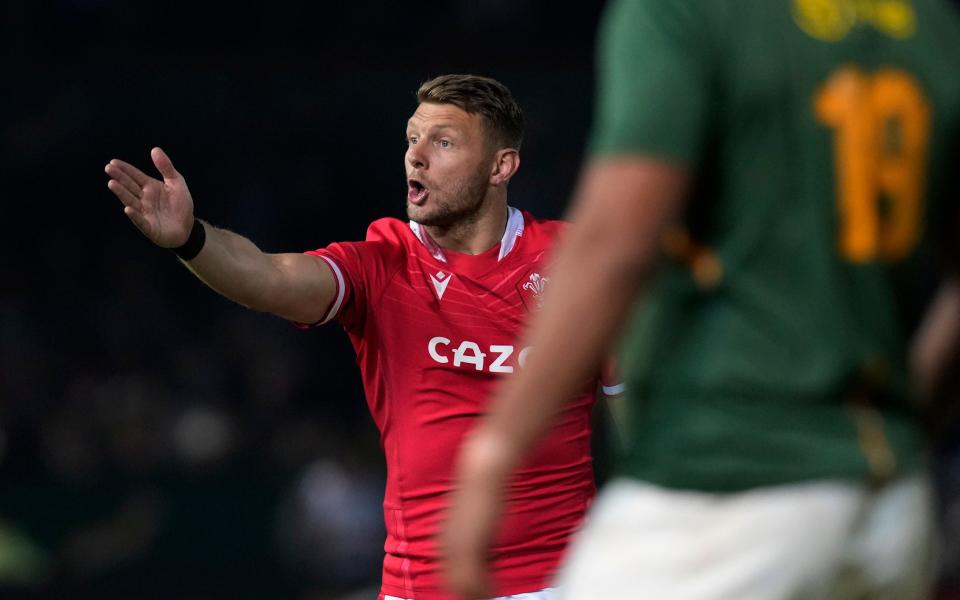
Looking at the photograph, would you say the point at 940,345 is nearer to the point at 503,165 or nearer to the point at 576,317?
the point at 576,317

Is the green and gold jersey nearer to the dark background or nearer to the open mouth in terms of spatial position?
the open mouth

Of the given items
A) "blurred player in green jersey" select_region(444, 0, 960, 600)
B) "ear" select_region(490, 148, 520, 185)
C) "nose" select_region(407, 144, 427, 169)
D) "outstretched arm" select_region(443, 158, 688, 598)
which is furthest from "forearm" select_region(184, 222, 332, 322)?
"outstretched arm" select_region(443, 158, 688, 598)

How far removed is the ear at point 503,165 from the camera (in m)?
5.29

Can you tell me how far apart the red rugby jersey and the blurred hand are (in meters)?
0.49

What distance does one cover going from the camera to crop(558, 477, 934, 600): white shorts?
209 centimetres

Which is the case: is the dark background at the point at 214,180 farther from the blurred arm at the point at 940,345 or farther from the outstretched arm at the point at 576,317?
the outstretched arm at the point at 576,317

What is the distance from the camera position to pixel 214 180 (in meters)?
14.2

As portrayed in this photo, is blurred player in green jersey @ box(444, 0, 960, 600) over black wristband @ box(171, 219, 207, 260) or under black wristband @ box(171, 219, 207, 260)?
under

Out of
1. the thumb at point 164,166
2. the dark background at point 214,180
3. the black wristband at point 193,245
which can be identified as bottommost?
the black wristband at point 193,245

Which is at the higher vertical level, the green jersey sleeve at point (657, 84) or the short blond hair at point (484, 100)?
the short blond hair at point (484, 100)

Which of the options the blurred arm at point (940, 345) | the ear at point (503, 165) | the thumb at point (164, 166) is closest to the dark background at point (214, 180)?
the ear at point (503, 165)

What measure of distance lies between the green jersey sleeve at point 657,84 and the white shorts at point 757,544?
0.50 metres

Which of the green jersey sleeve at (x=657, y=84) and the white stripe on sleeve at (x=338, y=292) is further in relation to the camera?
the white stripe on sleeve at (x=338, y=292)

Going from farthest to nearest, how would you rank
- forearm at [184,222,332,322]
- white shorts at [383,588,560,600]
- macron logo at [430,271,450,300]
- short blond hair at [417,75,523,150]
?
1. short blond hair at [417,75,523,150]
2. macron logo at [430,271,450,300]
3. white shorts at [383,588,560,600]
4. forearm at [184,222,332,322]
